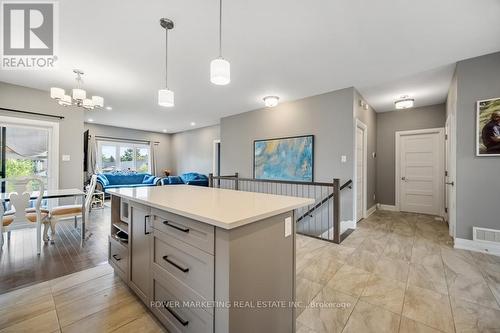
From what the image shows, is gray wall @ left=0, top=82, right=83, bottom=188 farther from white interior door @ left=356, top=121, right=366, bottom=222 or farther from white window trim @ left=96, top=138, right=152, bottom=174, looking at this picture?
white interior door @ left=356, top=121, right=366, bottom=222

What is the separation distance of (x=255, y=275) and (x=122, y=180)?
808 centimetres

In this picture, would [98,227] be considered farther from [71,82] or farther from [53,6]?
[53,6]

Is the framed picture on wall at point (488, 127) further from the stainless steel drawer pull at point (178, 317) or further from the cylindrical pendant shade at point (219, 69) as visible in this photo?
the stainless steel drawer pull at point (178, 317)

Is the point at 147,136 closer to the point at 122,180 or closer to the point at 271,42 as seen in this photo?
the point at 122,180

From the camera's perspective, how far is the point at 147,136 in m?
9.16

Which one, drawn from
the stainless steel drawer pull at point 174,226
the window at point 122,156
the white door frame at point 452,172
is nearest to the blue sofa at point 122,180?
the window at point 122,156

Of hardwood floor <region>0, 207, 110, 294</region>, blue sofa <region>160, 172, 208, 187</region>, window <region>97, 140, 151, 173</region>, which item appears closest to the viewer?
hardwood floor <region>0, 207, 110, 294</region>

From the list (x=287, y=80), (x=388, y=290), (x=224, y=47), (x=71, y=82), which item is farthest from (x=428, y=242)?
(x=71, y=82)

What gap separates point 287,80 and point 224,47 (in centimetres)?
139

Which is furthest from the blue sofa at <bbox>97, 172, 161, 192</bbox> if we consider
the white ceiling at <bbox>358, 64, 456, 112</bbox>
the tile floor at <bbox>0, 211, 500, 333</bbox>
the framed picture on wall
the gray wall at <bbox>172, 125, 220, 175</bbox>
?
the framed picture on wall

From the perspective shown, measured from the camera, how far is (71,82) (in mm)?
3693

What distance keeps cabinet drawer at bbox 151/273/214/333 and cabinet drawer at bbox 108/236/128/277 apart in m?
0.62

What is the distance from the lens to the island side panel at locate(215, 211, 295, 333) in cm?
105

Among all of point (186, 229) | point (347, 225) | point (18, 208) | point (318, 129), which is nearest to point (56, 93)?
point (18, 208)
